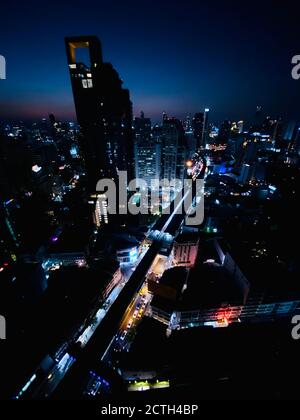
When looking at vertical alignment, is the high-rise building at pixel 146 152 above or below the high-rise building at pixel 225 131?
below

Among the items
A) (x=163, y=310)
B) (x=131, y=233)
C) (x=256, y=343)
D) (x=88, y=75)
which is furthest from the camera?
(x=88, y=75)

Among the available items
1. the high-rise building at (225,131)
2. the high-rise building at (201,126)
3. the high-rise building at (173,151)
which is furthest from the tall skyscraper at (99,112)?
the high-rise building at (225,131)

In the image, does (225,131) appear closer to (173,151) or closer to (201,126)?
(201,126)

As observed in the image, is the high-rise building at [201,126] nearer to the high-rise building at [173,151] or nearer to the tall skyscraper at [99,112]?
the high-rise building at [173,151]

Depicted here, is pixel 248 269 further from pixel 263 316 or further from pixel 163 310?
pixel 163 310

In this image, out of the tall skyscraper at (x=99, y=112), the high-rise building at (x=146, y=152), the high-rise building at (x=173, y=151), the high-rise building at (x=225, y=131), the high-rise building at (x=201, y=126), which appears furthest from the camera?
the high-rise building at (x=225, y=131)

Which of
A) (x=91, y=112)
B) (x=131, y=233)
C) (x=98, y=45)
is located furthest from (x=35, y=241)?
(x=98, y=45)

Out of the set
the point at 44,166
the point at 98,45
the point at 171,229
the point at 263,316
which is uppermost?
the point at 98,45
